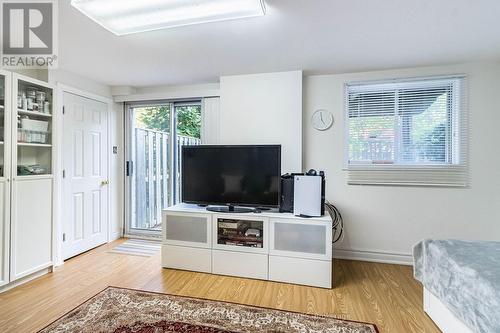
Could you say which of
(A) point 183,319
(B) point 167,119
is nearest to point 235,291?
(A) point 183,319

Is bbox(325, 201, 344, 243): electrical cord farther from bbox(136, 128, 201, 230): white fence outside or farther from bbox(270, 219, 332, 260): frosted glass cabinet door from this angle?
bbox(136, 128, 201, 230): white fence outside

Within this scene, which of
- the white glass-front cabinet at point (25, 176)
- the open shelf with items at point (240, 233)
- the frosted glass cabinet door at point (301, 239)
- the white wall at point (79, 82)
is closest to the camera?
the white glass-front cabinet at point (25, 176)

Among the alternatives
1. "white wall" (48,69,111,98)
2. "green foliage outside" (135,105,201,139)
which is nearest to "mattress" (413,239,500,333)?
"green foliage outside" (135,105,201,139)

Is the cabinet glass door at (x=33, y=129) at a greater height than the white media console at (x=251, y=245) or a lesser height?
greater

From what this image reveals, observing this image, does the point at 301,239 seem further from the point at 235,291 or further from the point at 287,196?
the point at 235,291

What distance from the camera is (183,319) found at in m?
1.88

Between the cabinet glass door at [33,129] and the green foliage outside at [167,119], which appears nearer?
the cabinet glass door at [33,129]

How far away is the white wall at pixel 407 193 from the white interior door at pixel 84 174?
2.85 m

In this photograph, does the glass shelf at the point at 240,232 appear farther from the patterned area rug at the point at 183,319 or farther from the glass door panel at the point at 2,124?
the glass door panel at the point at 2,124

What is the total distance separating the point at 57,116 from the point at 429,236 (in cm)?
444

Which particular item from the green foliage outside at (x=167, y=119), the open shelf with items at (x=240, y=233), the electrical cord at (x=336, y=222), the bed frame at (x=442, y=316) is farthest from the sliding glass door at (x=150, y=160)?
the bed frame at (x=442, y=316)

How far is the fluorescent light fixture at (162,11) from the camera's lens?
5.53ft

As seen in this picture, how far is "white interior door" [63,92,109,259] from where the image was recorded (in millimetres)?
3088

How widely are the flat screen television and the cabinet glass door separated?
147 centimetres
